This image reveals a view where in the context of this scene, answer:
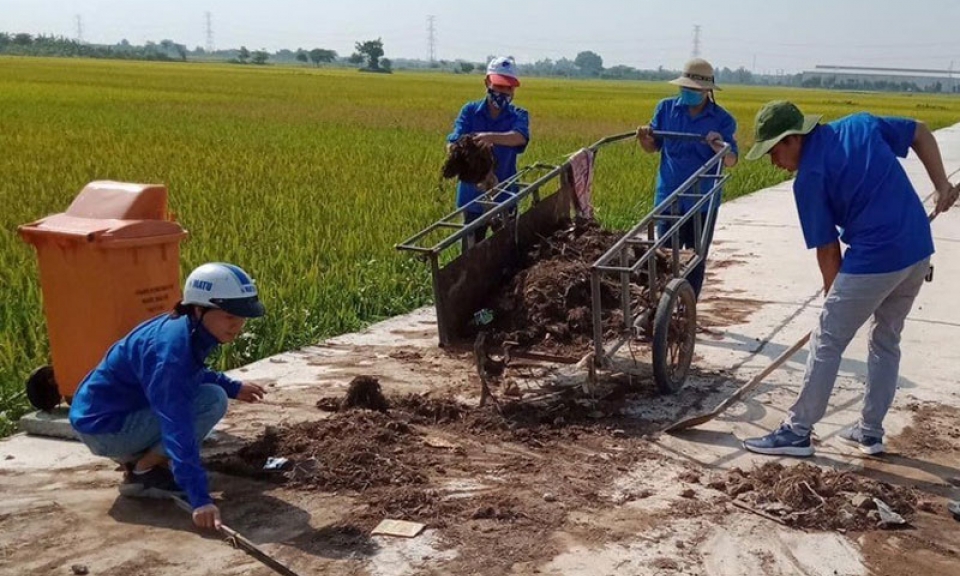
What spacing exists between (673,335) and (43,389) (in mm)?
3298

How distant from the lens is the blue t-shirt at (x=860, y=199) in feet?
15.3

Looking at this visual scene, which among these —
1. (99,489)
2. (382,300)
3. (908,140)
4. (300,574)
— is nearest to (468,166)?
(382,300)

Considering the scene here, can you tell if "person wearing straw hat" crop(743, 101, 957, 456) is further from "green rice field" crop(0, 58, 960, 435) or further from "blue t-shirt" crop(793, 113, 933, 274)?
"green rice field" crop(0, 58, 960, 435)

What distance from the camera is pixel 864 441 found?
206 inches

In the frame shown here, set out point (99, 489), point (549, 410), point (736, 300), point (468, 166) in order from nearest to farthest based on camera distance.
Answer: point (99, 489), point (549, 410), point (468, 166), point (736, 300)

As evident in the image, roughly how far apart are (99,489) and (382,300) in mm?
3765

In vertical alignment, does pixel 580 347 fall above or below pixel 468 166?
below

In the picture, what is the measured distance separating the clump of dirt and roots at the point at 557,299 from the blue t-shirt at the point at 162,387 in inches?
75.5

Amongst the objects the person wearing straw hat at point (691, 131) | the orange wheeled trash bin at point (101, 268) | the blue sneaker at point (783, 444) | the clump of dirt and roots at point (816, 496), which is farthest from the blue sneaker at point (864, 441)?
the orange wheeled trash bin at point (101, 268)

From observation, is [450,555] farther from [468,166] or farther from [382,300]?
[382,300]

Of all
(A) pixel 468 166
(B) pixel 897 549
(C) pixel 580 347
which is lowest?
(B) pixel 897 549

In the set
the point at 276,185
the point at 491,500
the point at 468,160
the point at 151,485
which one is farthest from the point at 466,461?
the point at 276,185

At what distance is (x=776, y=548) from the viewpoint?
416cm

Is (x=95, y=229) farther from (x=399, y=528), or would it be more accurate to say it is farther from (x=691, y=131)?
(x=691, y=131)
